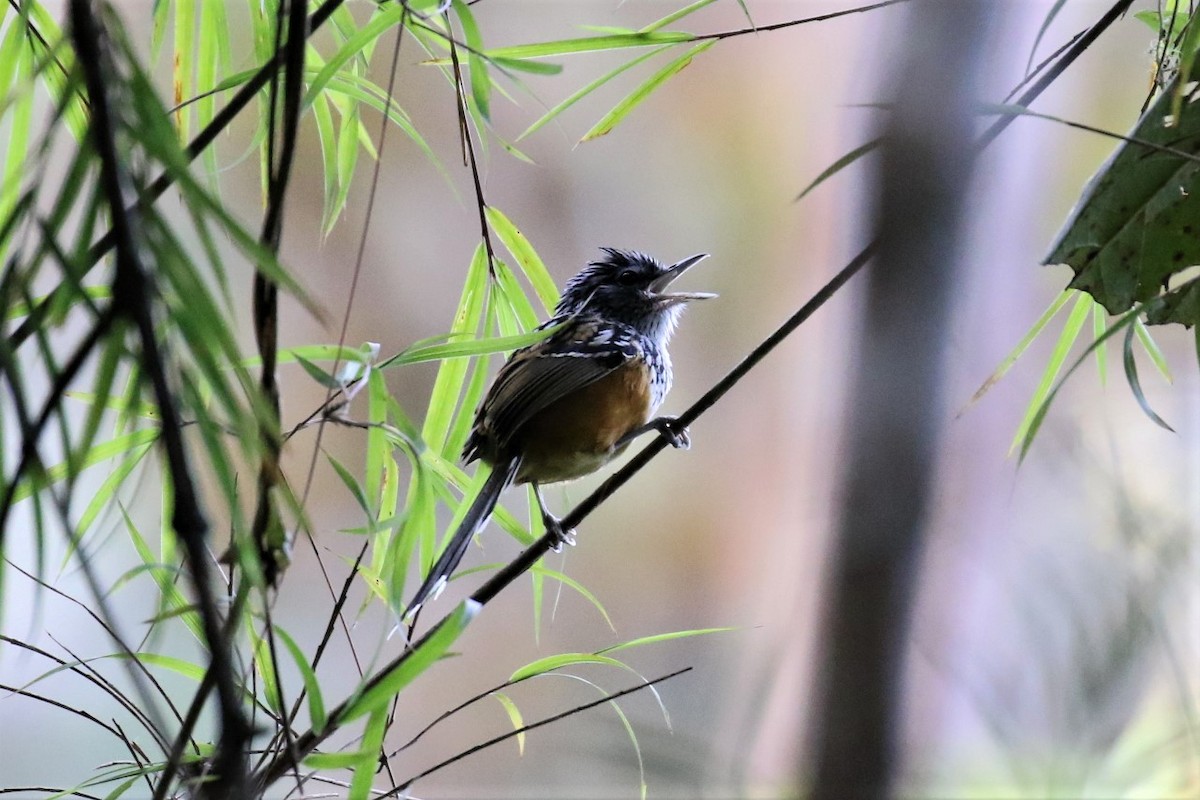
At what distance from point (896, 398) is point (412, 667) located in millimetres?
327

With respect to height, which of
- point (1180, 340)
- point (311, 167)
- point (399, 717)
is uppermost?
point (311, 167)

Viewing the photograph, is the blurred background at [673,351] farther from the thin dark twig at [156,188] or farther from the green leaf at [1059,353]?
the thin dark twig at [156,188]

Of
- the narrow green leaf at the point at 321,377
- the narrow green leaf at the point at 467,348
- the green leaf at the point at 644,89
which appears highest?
the green leaf at the point at 644,89

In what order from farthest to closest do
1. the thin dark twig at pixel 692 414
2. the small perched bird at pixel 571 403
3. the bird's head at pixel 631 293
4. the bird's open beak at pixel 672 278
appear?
the bird's head at pixel 631 293 → the bird's open beak at pixel 672 278 → the small perched bird at pixel 571 403 → the thin dark twig at pixel 692 414

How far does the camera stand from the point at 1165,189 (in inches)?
29.1

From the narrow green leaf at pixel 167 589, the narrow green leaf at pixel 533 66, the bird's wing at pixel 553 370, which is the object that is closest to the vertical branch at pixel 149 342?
the narrow green leaf at pixel 533 66

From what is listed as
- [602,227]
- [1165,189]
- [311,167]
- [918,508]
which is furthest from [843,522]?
[311,167]

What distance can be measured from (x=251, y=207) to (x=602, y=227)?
761mm

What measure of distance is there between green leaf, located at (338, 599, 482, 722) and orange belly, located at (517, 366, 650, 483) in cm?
69

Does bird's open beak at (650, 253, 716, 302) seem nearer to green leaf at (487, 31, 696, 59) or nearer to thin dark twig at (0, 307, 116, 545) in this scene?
green leaf at (487, 31, 696, 59)

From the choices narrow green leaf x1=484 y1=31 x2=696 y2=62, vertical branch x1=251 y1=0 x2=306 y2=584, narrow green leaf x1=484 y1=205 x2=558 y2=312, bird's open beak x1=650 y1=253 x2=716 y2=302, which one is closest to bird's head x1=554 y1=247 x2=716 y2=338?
bird's open beak x1=650 y1=253 x2=716 y2=302

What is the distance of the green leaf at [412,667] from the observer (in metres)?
A: 0.56

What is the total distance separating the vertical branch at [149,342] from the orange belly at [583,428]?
89 cm

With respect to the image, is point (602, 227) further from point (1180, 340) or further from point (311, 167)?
point (1180, 340)
